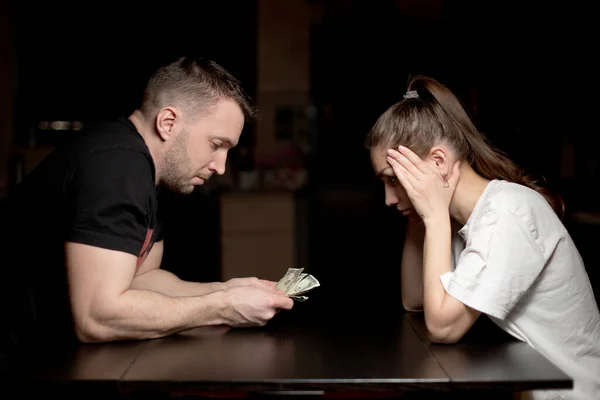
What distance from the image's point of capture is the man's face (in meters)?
1.94

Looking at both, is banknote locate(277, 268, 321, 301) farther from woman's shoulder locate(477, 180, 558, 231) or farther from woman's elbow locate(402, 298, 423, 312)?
woman's shoulder locate(477, 180, 558, 231)

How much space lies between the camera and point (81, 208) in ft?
5.30

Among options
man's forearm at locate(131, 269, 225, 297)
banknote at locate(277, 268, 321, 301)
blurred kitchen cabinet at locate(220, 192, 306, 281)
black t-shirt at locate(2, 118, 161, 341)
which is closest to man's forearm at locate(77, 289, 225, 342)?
black t-shirt at locate(2, 118, 161, 341)

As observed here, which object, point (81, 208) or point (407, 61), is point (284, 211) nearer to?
point (407, 61)

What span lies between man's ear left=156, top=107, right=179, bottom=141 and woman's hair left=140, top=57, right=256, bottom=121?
0.03 meters

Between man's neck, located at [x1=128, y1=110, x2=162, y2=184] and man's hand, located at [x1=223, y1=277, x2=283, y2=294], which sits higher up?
man's neck, located at [x1=128, y1=110, x2=162, y2=184]

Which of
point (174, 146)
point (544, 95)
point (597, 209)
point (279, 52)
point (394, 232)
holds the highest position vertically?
point (279, 52)

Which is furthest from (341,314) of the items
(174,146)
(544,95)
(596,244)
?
(544,95)

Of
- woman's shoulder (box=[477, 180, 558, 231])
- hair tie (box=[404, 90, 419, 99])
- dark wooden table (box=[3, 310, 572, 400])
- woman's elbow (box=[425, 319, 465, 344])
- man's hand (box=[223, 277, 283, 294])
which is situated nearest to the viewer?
dark wooden table (box=[3, 310, 572, 400])

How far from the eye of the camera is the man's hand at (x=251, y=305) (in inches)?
66.9

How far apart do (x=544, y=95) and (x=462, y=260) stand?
255 centimetres

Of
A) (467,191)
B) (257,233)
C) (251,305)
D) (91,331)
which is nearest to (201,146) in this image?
(251,305)

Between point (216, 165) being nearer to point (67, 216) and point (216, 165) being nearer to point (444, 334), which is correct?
point (67, 216)

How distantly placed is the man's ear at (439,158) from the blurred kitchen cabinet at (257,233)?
3.47 meters
